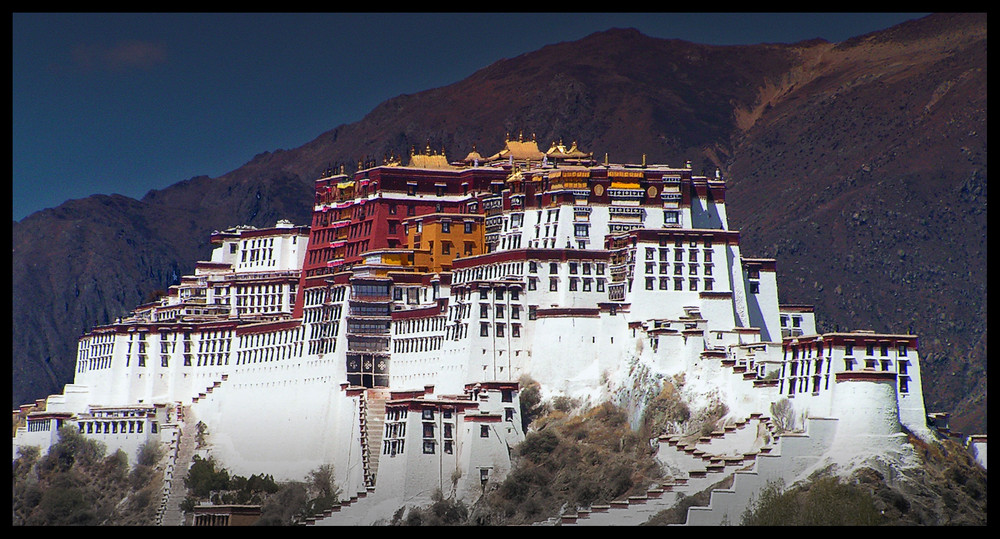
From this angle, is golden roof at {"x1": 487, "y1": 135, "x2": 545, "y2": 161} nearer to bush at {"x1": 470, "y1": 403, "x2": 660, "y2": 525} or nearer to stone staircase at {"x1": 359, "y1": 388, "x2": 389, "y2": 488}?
stone staircase at {"x1": 359, "y1": 388, "x2": 389, "y2": 488}

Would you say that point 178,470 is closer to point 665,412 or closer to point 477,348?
point 477,348

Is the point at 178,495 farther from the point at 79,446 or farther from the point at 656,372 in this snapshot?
the point at 656,372

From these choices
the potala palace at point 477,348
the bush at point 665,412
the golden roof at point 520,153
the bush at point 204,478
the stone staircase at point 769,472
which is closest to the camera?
the stone staircase at point 769,472

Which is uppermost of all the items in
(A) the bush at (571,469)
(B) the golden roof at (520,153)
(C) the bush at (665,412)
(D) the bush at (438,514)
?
(B) the golden roof at (520,153)

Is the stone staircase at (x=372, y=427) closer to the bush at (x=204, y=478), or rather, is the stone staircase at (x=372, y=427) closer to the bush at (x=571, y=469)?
the bush at (x=571, y=469)

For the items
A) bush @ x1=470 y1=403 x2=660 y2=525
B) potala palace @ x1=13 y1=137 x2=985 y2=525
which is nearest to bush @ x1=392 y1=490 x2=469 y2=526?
bush @ x1=470 y1=403 x2=660 y2=525

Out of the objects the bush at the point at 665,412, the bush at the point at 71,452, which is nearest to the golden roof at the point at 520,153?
the bush at the point at 71,452

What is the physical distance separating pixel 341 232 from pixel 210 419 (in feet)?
55.2

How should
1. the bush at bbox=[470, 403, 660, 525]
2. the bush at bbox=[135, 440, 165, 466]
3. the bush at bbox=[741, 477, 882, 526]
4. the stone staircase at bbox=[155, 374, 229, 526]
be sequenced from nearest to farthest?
the bush at bbox=[741, 477, 882, 526]
the bush at bbox=[470, 403, 660, 525]
the stone staircase at bbox=[155, 374, 229, 526]
the bush at bbox=[135, 440, 165, 466]

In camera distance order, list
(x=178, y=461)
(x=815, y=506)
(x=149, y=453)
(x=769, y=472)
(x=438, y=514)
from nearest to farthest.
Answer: (x=815, y=506) → (x=769, y=472) → (x=438, y=514) → (x=178, y=461) → (x=149, y=453)

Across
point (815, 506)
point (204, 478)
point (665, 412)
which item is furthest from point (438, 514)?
point (815, 506)

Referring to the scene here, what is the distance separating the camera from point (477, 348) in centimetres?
11969

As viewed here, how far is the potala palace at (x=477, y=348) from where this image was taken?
10425 cm

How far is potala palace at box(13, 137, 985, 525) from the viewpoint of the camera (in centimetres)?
10425
